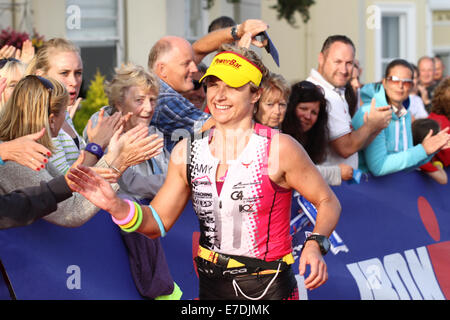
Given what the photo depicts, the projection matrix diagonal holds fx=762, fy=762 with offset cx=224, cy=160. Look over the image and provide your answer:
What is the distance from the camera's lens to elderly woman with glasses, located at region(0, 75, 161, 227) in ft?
13.3

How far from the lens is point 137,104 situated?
511 centimetres

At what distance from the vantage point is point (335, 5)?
1580cm

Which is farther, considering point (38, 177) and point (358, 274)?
point (358, 274)

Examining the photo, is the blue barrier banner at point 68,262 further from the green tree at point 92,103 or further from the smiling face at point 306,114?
the green tree at point 92,103

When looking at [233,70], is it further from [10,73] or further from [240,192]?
[10,73]

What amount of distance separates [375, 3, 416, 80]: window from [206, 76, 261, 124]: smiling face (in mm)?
14672

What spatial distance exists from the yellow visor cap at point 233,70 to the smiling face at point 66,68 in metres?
1.66

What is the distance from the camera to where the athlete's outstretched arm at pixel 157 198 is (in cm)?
352

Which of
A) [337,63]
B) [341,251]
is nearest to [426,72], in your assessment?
[337,63]

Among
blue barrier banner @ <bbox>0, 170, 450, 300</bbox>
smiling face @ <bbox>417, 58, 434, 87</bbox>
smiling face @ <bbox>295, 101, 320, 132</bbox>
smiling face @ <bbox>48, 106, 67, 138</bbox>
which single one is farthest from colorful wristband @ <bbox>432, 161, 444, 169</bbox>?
smiling face @ <bbox>417, 58, 434, 87</bbox>

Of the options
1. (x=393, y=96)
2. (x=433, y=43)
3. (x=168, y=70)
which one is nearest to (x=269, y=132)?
(x=168, y=70)

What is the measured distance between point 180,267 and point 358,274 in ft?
5.71

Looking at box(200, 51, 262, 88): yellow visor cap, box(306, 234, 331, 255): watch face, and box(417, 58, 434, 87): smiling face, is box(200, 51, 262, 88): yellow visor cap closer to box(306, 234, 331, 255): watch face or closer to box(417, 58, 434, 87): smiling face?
box(306, 234, 331, 255): watch face

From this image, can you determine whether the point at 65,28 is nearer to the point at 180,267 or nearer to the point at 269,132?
the point at 180,267
